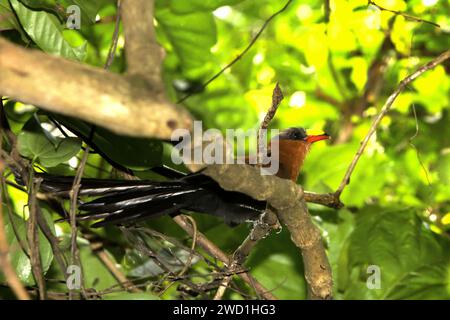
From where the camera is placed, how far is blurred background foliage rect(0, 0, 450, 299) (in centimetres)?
242

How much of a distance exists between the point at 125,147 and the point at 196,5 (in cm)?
95

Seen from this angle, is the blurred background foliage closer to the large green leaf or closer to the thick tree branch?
the large green leaf

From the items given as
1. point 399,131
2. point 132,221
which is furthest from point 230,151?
point 399,131

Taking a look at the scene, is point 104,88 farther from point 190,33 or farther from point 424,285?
point 424,285

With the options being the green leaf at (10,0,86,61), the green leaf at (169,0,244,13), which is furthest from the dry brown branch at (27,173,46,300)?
the green leaf at (169,0,244,13)

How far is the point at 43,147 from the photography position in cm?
233

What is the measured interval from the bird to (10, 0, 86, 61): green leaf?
1.68ft

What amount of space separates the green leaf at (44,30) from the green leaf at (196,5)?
0.71m

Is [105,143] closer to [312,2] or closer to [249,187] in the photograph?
[249,187]

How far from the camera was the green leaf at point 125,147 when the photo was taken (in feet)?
7.49

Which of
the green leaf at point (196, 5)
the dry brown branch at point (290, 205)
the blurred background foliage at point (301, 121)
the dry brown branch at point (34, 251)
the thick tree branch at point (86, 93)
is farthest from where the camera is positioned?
the green leaf at point (196, 5)

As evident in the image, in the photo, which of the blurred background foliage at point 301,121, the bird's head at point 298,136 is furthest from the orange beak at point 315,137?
the blurred background foliage at point 301,121

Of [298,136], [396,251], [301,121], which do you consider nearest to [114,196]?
[298,136]

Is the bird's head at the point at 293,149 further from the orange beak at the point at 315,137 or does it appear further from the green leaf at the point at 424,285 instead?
the green leaf at the point at 424,285
